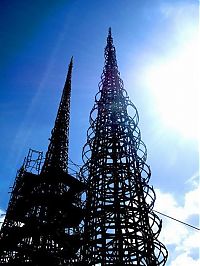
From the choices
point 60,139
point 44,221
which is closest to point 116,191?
point 44,221

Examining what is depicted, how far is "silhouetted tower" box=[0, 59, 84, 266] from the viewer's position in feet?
72.5

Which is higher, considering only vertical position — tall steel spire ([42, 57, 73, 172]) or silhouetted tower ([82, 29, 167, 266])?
tall steel spire ([42, 57, 73, 172])

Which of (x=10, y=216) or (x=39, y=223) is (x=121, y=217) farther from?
(x=10, y=216)

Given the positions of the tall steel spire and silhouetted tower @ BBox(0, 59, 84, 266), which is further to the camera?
the tall steel spire

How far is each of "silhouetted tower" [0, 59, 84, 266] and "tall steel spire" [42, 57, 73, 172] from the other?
202 centimetres

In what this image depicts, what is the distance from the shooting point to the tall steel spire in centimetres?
3106

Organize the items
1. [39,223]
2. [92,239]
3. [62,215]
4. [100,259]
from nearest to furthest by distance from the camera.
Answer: [100,259] → [92,239] → [39,223] → [62,215]

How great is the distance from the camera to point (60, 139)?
34.8 metres

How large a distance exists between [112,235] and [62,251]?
421 inches

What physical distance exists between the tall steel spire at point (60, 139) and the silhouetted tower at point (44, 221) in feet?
6.61

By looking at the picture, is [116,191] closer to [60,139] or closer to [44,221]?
[44,221]

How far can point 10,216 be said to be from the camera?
26.1 m

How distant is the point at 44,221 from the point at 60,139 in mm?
12707

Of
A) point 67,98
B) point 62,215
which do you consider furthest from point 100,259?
point 67,98
